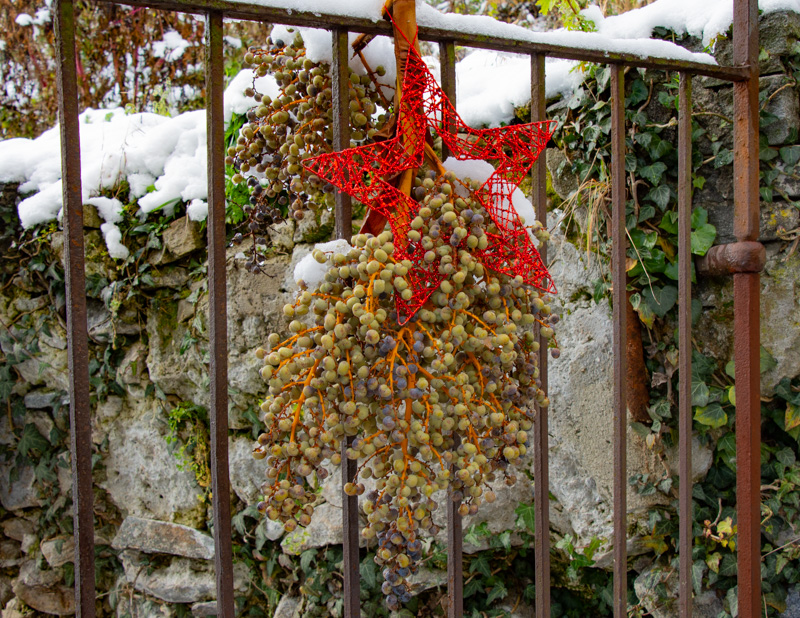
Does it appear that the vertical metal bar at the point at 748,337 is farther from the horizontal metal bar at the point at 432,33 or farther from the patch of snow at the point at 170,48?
the patch of snow at the point at 170,48

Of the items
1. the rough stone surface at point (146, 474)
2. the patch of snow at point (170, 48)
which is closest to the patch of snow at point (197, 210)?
the rough stone surface at point (146, 474)

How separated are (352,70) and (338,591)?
1.82m

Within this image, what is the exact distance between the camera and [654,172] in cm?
163

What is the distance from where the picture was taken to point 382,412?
693 millimetres

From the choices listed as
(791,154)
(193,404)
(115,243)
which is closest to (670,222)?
(791,154)

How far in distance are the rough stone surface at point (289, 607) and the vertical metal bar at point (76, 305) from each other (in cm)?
145

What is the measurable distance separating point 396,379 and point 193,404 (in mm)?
1887

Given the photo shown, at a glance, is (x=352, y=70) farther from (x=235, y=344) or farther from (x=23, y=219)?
(x=23, y=219)

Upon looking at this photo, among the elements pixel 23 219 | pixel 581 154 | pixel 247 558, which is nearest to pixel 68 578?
pixel 247 558

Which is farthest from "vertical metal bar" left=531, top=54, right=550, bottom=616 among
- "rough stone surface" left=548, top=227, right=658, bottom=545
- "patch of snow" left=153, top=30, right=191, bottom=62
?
"patch of snow" left=153, top=30, right=191, bottom=62

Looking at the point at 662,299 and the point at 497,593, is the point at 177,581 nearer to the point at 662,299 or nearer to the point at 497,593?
the point at 497,593

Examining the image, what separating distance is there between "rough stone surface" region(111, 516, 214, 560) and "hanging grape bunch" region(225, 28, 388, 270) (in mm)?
1783

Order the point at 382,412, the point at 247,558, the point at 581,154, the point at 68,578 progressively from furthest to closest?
the point at 68,578, the point at 247,558, the point at 581,154, the point at 382,412

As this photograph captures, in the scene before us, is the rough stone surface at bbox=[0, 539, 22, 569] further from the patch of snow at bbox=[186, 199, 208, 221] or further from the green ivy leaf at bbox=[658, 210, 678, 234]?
the green ivy leaf at bbox=[658, 210, 678, 234]
